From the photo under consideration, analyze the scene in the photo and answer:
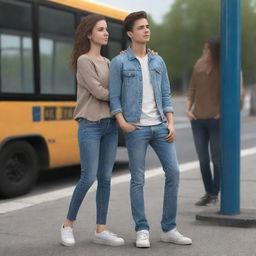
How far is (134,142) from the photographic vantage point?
4848 millimetres

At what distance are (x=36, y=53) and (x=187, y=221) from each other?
3364mm

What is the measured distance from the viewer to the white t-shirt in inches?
190

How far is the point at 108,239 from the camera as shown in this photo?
196 inches

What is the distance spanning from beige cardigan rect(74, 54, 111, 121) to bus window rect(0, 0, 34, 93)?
280cm

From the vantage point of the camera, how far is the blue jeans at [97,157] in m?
4.88

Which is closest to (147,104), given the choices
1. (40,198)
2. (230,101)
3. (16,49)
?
(230,101)

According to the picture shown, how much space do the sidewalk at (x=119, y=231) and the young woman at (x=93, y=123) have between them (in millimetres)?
205

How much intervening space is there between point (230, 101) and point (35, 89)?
10.4ft

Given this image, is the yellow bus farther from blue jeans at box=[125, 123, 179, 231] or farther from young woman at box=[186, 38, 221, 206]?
blue jeans at box=[125, 123, 179, 231]

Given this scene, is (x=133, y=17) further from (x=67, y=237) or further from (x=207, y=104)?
(x=207, y=104)

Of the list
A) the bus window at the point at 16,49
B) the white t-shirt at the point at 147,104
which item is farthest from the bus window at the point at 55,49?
the white t-shirt at the point at 147,104

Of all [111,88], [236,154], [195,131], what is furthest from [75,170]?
[111,88]

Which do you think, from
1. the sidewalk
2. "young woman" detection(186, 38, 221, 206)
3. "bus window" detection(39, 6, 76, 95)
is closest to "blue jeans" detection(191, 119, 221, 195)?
"young woman" detection(186, 38, 221, 206)

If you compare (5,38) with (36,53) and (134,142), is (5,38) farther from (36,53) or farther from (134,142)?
(134,142)
